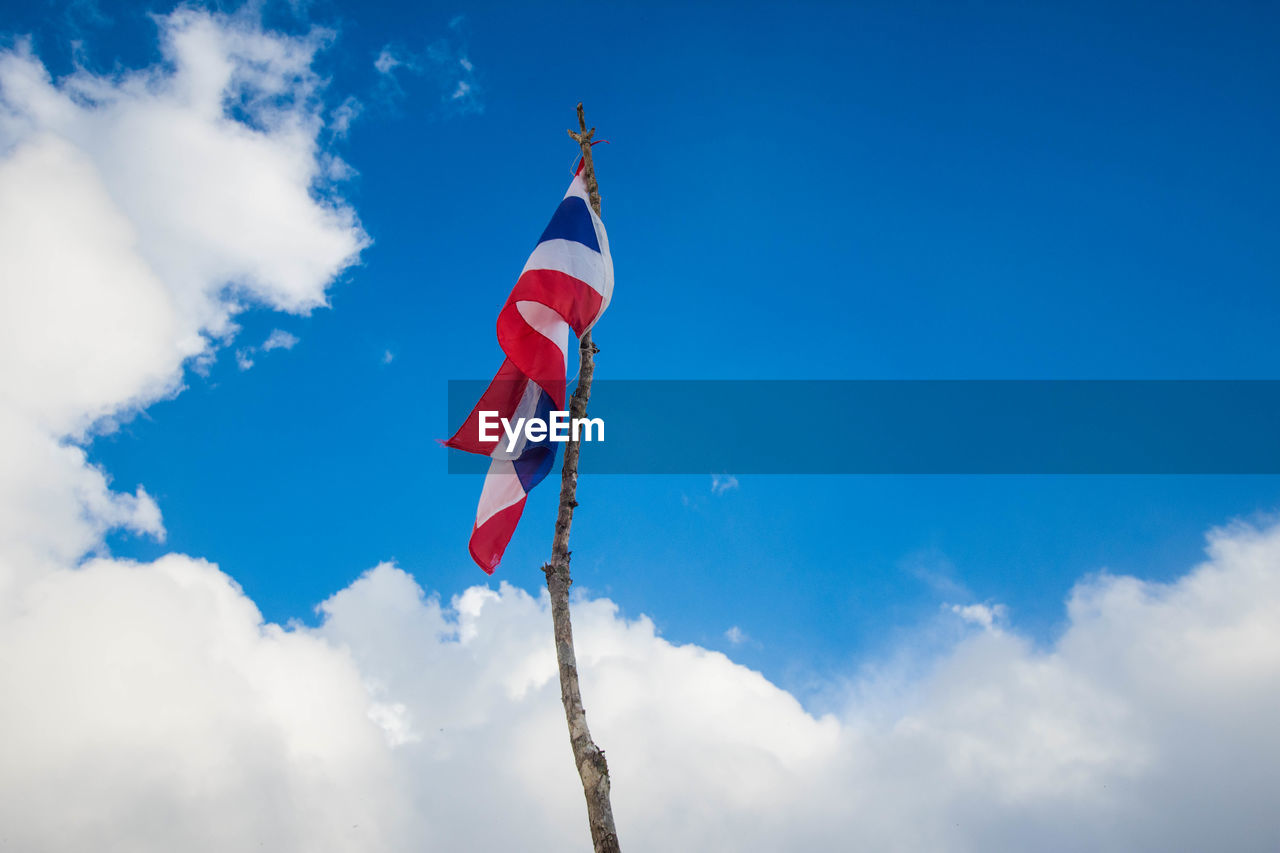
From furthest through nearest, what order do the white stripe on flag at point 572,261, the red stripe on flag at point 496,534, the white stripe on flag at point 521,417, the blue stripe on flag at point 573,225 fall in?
the blue stripe on flag at point 573,225
the white stripe on flag at point 572,261
the white stripe on flag at point 521,417
the red stripe on flag at point 496,534

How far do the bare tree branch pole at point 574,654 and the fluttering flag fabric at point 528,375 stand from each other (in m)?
0.54

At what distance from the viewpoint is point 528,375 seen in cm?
1351

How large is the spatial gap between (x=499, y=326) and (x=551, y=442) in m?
2.36

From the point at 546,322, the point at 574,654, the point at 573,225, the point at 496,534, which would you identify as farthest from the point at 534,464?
the point at 573,225

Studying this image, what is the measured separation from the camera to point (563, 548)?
42.0 ft

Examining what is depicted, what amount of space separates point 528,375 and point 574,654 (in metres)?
4.90

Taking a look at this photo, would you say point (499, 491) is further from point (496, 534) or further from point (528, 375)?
point (528, 375)

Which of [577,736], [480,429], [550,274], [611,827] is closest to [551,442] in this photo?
[480,429]

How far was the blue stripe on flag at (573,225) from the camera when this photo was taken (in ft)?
49.5

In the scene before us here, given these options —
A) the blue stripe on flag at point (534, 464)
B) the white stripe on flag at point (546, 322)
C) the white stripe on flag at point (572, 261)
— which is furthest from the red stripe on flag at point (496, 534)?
the white stripe on flag at point (572, 261)

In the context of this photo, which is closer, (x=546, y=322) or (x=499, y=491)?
(x=499, y=491)

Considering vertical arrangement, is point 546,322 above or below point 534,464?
above

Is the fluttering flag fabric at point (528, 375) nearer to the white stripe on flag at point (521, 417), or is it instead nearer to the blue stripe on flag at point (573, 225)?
the white stripe on flag at point (521, 417)

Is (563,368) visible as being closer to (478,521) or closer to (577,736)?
(478,521)
